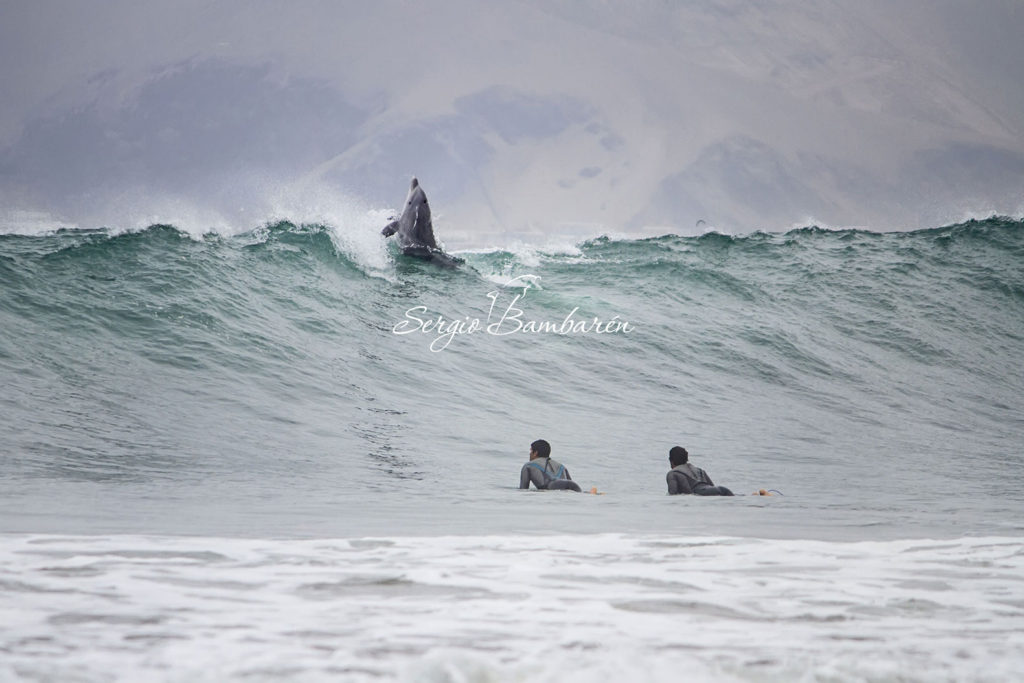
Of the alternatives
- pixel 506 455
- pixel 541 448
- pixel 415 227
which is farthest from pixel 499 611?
pixel 415 227

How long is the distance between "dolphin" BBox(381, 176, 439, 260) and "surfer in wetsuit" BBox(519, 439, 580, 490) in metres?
10.8

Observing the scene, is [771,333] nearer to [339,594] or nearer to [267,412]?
[267,412]

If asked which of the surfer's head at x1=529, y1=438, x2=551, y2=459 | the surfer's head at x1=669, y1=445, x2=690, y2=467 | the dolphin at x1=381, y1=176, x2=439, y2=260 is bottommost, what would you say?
the surfer's head at x1=669, y1=445, x2=690, y2=467

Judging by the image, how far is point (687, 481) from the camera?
8.02 meters

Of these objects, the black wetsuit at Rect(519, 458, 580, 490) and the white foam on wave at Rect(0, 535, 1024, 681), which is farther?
the black wetsuit at Rect(519, 458, 580, 490)

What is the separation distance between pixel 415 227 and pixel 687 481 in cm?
1194

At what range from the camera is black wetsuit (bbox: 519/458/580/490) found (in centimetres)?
812

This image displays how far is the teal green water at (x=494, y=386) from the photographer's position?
6.60 meters

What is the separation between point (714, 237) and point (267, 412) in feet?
56.2

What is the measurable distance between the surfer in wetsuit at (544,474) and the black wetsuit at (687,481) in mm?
871

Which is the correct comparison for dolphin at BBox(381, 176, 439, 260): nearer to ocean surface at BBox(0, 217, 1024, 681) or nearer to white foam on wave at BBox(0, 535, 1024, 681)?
ocean surface at BBox(0, 217, 1024, 681)

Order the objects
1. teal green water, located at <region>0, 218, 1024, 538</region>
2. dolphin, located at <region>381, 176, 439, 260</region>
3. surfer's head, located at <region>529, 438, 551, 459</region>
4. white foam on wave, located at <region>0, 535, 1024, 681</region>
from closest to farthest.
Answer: white foam on wave, located at <region>0, 535, 1024, 681</region> < teal green water, located at <region>0, 218, 1024, 538</region> < surfer's head, located at <region>529, 438, 551, 459</region> < dolphin, located at <region>381, 176, 439, 260</region>

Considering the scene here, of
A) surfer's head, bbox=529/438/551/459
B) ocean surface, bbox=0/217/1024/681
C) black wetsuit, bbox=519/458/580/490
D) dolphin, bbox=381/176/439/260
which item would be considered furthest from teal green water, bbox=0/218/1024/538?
surfer's head, bbox=529/438/551/459

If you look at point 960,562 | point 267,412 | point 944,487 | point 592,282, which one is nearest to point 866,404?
point 944,487
